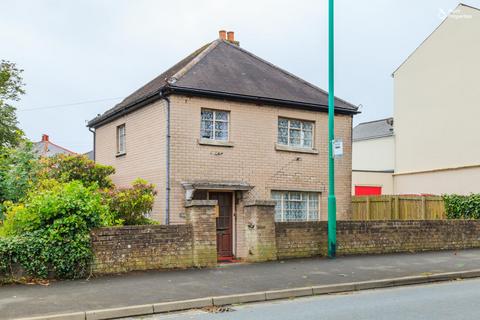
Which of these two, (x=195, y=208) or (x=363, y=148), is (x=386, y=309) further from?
(x=363, y=148)

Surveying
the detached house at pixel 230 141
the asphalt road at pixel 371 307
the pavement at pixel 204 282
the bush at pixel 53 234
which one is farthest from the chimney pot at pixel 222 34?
the asphalt road at pixel 371 307

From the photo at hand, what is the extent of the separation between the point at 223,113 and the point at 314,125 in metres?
3.51

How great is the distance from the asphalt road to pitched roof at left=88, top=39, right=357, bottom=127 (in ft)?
27.5

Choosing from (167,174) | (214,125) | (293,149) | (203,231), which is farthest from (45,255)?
(293,149)

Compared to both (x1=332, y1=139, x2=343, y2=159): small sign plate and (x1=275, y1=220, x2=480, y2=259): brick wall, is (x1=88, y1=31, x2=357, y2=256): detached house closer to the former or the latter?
(x1=275, y1=220, x2=480, y2=259): brick wall

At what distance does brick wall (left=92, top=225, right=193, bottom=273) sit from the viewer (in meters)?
11.8

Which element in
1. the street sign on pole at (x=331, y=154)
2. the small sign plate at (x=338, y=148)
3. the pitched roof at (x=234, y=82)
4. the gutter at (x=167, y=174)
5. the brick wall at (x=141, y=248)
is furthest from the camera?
the pitched roof at (x=234, y=82)

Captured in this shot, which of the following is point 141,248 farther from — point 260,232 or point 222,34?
point 222,34

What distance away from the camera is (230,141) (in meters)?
17.0

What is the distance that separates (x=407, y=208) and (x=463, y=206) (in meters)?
2.11

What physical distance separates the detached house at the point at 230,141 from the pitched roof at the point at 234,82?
0.14ft

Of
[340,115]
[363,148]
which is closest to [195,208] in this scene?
[340,115]

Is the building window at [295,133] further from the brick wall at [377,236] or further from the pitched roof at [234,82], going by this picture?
the brick wall at [377,236]

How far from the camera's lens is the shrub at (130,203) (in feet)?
45.6
